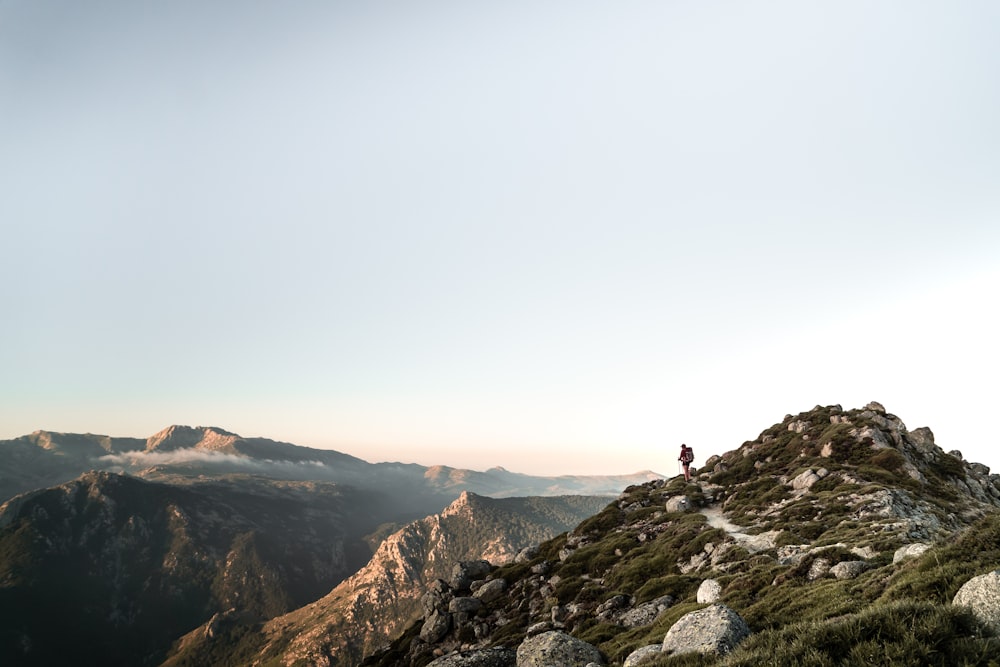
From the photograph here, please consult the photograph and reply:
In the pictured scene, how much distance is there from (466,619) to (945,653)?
2651 inches

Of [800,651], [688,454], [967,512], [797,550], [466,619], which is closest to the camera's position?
[800,651]

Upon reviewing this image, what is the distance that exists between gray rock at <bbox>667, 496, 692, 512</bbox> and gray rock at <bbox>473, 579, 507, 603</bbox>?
29.6 meters

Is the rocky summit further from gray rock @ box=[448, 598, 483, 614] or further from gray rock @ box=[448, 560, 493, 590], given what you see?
gray rock @ box=[448, 560, 493, 590]

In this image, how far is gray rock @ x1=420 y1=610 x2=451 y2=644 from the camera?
68.4 metres

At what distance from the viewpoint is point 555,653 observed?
24406mm

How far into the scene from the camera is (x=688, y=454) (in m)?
86.4

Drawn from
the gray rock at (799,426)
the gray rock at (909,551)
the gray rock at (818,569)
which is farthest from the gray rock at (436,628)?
the gray rock at (799,426)

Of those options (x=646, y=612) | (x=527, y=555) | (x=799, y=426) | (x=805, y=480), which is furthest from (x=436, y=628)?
(x=799, y=426)

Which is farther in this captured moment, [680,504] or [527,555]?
[527,555]

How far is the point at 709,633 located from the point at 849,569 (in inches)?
554

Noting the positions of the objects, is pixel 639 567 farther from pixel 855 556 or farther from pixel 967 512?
pixel 967 512

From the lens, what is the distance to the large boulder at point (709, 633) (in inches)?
646

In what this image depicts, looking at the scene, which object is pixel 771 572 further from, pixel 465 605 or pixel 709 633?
pixel 465 605

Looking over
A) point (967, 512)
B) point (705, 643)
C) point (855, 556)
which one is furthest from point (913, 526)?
point (705, 643)
